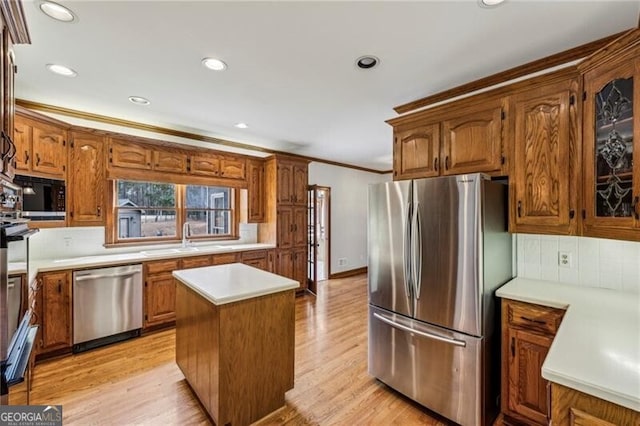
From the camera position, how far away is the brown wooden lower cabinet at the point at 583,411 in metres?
0.96

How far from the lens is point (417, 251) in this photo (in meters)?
2.17

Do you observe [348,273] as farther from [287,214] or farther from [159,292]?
[159,292]

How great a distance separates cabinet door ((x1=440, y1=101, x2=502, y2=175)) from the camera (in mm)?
2215

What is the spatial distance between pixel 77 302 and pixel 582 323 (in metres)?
4.13

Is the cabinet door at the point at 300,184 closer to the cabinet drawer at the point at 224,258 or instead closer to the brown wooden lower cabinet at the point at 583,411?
the cabinet drawer at the point at 224,258

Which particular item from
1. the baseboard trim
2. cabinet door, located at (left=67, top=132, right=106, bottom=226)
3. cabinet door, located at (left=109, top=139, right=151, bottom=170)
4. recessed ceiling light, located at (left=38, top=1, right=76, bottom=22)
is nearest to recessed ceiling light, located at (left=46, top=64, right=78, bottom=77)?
recessed ceiling light, located at (left=38, top=1, right=76, bottom=22)

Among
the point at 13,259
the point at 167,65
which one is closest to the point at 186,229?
the point at 167,65

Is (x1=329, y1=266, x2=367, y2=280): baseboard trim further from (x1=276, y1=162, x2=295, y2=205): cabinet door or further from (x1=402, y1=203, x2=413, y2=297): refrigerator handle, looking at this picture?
(x1=402, y1=203, x2=413, y2=297): refrigerator handle

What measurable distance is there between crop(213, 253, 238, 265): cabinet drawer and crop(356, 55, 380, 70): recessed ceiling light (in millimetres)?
3069

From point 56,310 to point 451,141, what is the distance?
410cm

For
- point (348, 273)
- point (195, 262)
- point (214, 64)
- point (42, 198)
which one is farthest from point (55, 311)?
point (348, 273)

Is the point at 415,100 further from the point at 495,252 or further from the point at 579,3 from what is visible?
the point at 495,252

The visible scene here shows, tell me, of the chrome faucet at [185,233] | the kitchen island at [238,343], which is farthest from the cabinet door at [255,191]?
the kitchen island at [238,343]

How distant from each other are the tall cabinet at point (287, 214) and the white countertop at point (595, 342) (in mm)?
3446
